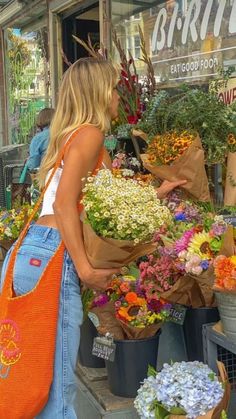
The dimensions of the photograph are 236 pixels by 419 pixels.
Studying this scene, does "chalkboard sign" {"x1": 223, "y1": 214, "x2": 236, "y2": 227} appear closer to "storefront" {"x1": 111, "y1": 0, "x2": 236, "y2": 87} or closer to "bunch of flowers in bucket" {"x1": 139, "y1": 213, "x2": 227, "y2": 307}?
"bunch of flowers in bucket" {"x1": 139, "y1": 213, "x2": 227, "y2": 307}

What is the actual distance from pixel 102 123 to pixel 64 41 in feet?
18.0

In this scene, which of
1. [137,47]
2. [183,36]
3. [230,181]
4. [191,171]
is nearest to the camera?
[191,171]

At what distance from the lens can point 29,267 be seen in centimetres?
212

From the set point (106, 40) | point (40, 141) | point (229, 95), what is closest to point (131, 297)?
point (229, 95)

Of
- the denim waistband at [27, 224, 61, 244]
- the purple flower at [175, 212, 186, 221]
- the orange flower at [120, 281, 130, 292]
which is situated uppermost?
the denim waistband at [27, 224, 61, 244]

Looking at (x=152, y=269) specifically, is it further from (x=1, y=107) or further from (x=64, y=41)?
(x=1, y=107)

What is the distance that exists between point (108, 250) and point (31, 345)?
1.54 feet

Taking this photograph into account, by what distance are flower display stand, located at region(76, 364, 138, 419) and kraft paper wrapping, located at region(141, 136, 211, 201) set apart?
1065 mm

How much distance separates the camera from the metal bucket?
223 centimetres

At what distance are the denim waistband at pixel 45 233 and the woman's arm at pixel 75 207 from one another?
0.21 ft

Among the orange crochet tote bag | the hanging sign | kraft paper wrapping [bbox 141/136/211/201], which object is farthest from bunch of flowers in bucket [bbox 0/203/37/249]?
the orange crochet tote bag

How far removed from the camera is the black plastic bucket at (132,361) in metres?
2.74

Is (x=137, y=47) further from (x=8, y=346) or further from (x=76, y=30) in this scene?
(x=8, y=346)

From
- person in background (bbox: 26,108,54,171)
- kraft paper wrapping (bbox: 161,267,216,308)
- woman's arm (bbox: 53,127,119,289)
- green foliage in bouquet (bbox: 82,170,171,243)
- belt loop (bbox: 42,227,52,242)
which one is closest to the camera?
green foliage in bouquet (bbox: 82,170,171,243)
